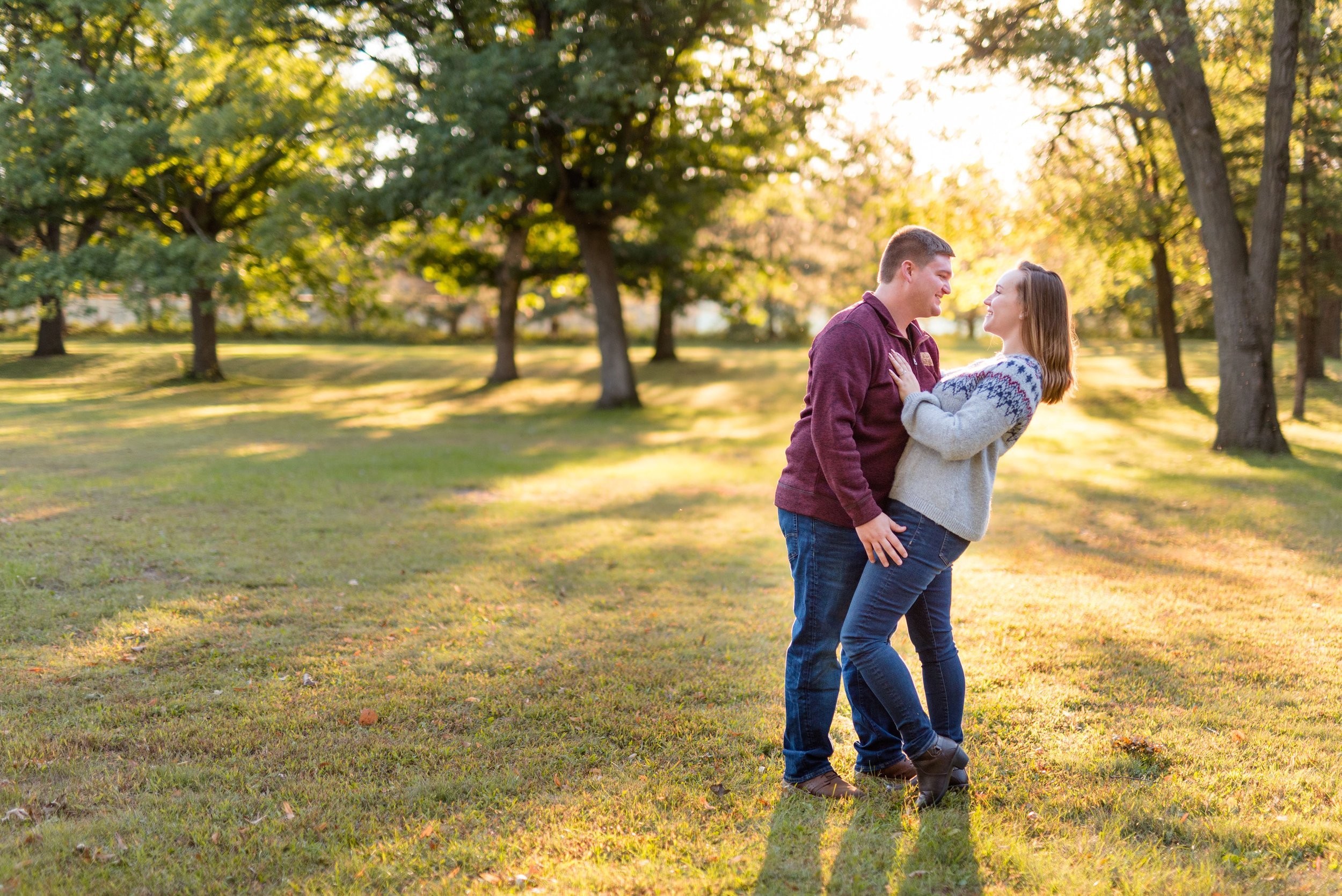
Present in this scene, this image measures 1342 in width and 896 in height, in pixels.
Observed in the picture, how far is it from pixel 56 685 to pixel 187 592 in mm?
1791

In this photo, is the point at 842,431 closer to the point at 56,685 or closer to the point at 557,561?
the point at 56,685

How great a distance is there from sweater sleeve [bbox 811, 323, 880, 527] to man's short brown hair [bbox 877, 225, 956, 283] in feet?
1.04

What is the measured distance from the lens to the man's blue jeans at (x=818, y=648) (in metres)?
3.66

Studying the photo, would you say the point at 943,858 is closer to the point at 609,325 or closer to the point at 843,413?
the point at 843,413

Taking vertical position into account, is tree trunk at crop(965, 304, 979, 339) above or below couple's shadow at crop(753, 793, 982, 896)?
above

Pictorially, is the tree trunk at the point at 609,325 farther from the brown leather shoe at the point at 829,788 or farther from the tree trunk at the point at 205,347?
the brown leather shoe at the point at 829,788

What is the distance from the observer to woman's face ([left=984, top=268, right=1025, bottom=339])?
3594 mm

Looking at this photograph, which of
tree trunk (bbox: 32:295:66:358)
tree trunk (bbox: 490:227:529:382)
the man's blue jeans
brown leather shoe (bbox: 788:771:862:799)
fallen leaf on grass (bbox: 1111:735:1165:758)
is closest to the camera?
the man's blue jeans

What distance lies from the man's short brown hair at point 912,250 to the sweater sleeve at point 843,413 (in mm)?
317

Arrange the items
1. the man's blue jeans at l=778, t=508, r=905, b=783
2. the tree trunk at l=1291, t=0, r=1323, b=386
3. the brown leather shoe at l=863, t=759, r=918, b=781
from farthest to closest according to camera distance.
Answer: the tree trunk at l=1291, t=0, r=1323, b=386 < the brown leather shoe at l=863, t=759, r=918, b=781 < the man's blue jeans at l=778, t=508, r=905, b=783

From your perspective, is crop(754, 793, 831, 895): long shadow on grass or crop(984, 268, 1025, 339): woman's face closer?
crop(754, 793, 831, 895): long shadow on grass

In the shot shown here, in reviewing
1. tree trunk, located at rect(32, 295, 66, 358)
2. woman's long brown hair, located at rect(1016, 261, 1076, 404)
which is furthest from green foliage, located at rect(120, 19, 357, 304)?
woman's long brown hair, located at rect(1016, 261, 1076, 404)

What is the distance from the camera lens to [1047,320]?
3.57 meters

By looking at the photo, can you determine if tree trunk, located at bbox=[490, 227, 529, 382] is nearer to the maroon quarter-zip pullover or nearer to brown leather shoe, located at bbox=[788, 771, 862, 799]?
the maroon quarter-zip pullover
